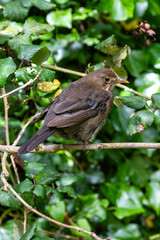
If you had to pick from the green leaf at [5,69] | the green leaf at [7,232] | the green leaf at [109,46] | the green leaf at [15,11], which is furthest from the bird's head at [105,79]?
the green leaf at [7,232]

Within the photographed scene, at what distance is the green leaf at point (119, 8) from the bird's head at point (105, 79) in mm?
561

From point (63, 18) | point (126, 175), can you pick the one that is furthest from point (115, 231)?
point (63, 18)

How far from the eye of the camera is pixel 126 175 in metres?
3.47

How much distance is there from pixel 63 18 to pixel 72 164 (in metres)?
1.41

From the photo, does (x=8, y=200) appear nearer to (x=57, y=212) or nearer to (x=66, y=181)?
(x=66, y=181)

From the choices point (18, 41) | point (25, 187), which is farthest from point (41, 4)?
point (25, 187)

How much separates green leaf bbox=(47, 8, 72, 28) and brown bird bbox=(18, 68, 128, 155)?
55 cm

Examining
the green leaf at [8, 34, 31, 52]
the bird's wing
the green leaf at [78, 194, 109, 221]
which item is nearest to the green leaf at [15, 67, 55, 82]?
the green leaf at [8, 34, 31, 52]

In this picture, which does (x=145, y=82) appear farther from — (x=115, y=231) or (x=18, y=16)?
(x=115, y=231)

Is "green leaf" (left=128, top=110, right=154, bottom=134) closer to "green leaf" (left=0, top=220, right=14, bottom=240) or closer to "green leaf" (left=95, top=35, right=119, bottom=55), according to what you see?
"green leaf" (left=95, top=35, right=119, bottom=55)

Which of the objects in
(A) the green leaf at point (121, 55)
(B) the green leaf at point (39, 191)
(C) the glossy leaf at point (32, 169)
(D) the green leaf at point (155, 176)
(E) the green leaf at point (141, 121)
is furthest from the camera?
(D) the green leaf at point (155, 176)

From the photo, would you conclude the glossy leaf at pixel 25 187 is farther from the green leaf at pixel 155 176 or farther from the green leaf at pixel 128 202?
the green leaf at pixel 155 176

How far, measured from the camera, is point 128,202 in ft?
10.4

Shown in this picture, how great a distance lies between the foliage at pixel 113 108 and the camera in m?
2.43
